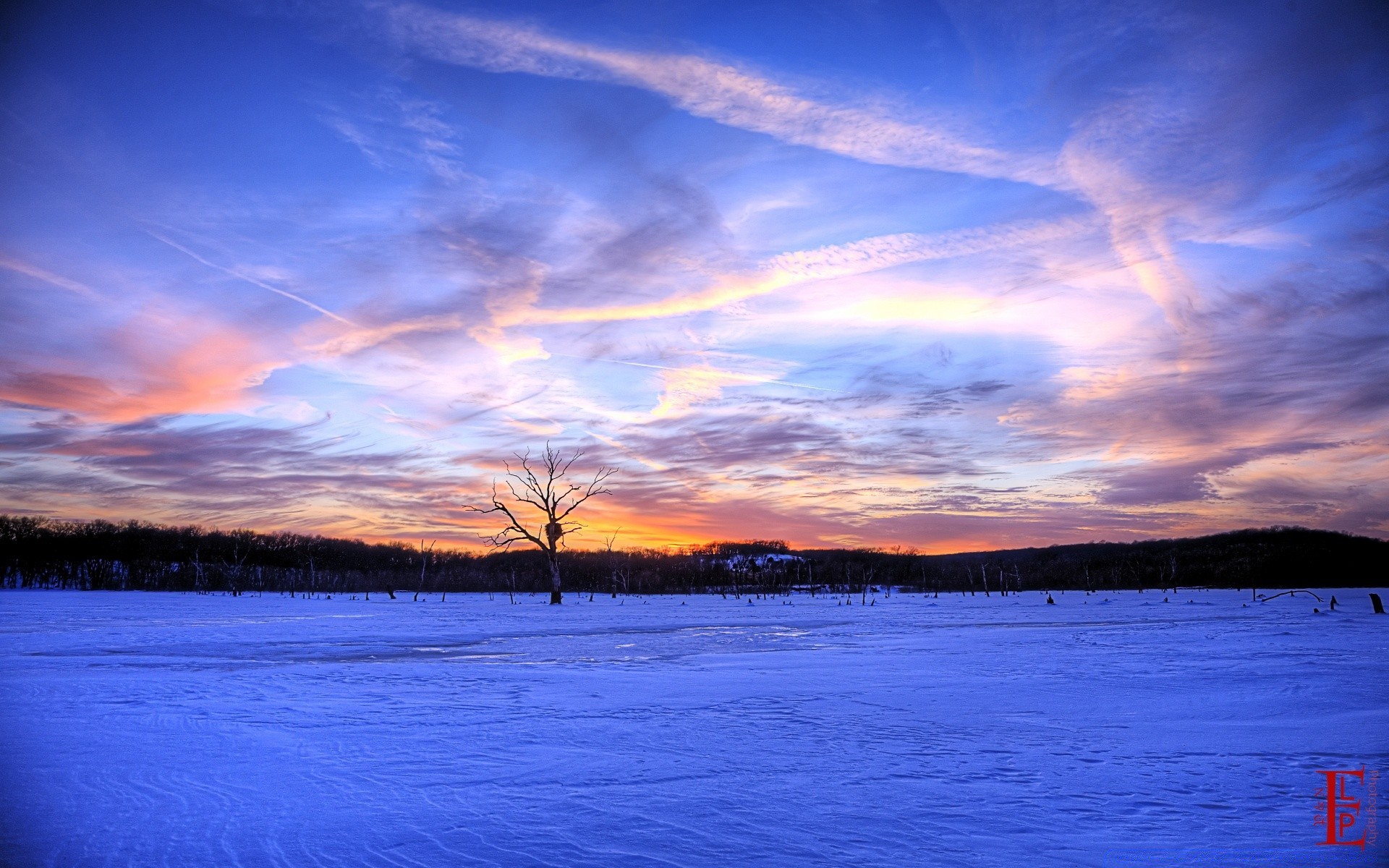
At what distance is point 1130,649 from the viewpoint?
1270 centimetres

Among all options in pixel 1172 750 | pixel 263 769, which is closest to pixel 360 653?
pixel 263 769

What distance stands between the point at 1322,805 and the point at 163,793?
6.21 meters

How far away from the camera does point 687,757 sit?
16.8 ft

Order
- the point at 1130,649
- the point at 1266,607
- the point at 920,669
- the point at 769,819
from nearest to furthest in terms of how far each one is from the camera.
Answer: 1. the point at 769,819
2. the point at 920,669
3. the point at 1130,649
4. the point at 1266,607

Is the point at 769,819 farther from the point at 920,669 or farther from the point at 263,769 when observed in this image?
the point at 920,669

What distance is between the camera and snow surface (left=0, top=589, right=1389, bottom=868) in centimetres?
341
